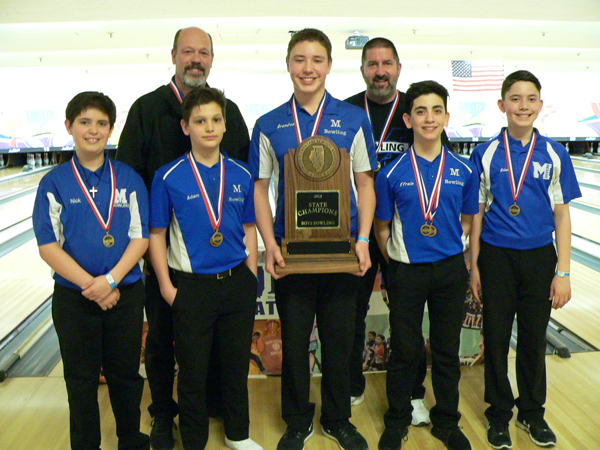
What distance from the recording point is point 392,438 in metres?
1.89

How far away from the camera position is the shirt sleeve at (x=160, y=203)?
66.9 inches

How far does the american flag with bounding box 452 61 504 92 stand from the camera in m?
8.22

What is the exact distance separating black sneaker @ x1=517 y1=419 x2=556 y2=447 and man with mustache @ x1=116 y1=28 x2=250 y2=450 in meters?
1.31

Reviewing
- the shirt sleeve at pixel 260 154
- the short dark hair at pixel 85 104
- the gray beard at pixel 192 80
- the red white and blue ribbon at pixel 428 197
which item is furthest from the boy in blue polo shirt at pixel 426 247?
the short dark hair at pixel 85 104

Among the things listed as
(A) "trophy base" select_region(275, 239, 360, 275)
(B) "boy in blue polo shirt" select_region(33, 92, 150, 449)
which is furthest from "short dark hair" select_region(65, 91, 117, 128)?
(A) "trophy base" select_region(275, 239, 360, 275)

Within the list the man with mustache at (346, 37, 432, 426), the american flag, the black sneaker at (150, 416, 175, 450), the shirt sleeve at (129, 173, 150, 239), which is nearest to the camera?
the shirt sleeve at (129, 173, 150, 239)

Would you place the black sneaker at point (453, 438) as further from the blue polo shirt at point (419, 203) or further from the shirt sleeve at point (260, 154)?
the shirt sleeve at point (260, 154)

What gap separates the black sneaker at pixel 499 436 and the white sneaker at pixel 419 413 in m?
0.23

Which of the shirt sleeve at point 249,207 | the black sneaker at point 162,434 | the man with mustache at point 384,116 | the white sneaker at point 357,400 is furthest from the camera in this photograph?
the white sneaker at point 357,400

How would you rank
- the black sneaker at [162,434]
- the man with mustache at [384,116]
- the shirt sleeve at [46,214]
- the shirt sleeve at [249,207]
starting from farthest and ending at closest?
1. the man with mustache at [384,116]
2. the black sneaker at [162,434]
3. the shirt sleeve at [249,207]
4. the shirt sleeve at [46,214]

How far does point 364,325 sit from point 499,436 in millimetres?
631

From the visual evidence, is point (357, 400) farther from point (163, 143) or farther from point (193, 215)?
point (163, 143)

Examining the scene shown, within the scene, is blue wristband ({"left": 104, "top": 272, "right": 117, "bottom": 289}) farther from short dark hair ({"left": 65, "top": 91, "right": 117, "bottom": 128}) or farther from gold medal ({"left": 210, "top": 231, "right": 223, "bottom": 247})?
short dark hair ({"left": 65, "top": 91, "right": 117, "bottom": 128})

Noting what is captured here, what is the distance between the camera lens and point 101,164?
65.7 inches
